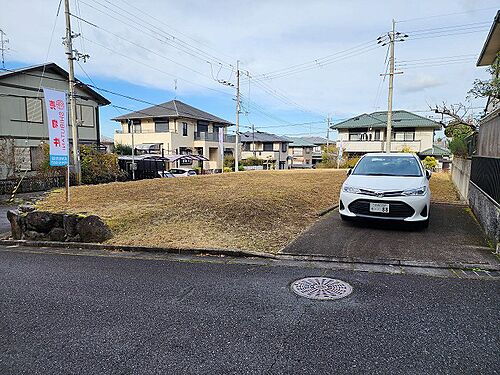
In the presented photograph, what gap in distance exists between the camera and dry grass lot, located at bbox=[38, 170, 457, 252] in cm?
578

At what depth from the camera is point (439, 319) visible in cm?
292

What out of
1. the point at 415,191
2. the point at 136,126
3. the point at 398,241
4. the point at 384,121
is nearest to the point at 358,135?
the point at 384,121

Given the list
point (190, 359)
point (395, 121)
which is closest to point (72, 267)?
point (190, 359)

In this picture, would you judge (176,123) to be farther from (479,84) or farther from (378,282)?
(378,282)

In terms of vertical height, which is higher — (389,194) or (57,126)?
(57,126)

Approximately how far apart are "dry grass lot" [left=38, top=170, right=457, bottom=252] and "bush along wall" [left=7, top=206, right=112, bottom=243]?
364mm

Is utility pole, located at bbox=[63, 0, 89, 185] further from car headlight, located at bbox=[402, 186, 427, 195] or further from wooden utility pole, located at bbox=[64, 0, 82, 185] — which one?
car headlight, located at bbox=[402, 186, 427, 195]

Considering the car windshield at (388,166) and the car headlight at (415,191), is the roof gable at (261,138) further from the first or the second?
the car headlight at (415,191)

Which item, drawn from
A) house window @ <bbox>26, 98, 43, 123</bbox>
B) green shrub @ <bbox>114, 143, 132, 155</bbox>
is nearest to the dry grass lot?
house window @ <bbox>26, 98, 43, 123</bbox>

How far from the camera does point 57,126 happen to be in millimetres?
8812

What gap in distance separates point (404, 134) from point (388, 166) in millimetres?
29417

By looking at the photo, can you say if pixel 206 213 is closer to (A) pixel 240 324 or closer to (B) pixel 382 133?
(A) pixel 240 324

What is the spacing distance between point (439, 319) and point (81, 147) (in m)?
21.4

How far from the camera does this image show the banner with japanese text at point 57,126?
338 inches
